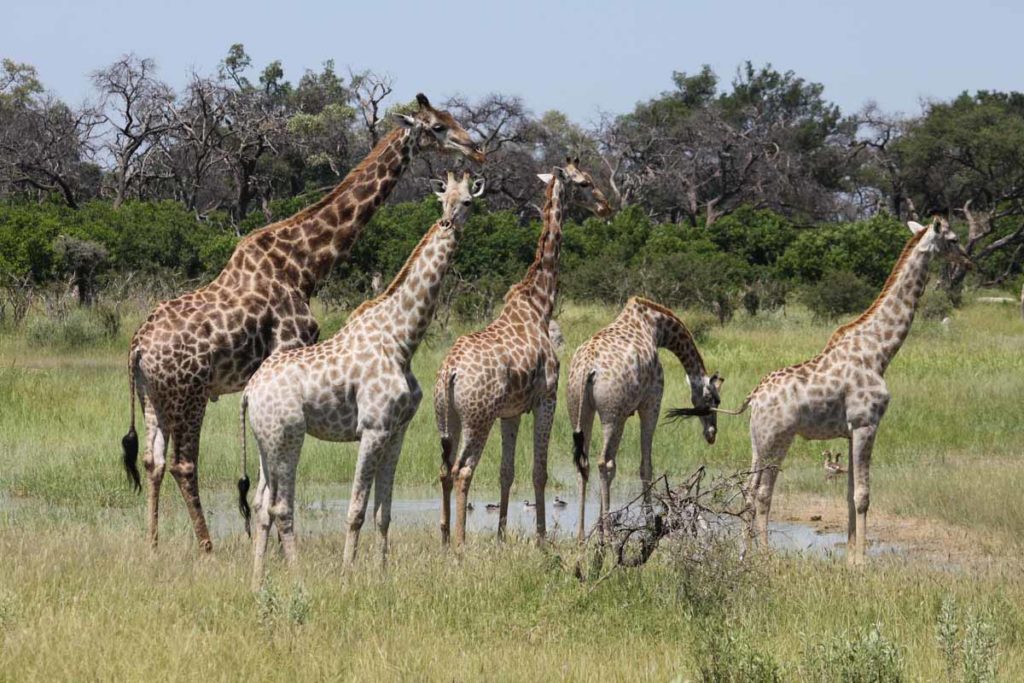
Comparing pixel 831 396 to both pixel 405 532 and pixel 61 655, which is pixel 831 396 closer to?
pixel 405 532

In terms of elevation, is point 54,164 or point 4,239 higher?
point 54,164

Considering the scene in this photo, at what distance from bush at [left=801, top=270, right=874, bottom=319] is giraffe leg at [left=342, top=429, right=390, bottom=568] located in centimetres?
2005

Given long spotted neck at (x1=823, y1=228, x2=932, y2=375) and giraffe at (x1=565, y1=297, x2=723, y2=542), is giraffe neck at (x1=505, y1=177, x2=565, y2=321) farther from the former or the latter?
long spotted neck at (x1=823, y1=228, x2=932, y2=375)

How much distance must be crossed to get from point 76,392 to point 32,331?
5.21 meters

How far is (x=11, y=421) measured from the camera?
1427 centimetres

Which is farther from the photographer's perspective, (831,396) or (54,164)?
(54,164)

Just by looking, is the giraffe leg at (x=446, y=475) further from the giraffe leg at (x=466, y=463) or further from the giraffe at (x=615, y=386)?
the giraffe at (x=615, y=386)

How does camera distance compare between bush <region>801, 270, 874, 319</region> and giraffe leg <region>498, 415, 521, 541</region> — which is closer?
giraffe leg <region>498, 415, 521, 541</region>

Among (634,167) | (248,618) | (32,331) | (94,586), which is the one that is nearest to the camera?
(248,618)

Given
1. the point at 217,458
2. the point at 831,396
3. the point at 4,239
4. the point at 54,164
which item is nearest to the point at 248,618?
the point at 831,396

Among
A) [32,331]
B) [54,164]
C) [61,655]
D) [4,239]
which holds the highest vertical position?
[54,164]

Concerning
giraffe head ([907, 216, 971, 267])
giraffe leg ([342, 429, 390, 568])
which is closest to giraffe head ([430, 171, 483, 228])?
giraffe leg ([342, 429, 390, 568])

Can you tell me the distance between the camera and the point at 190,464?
337 inches

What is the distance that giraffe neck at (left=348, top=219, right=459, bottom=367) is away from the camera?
789 cm
